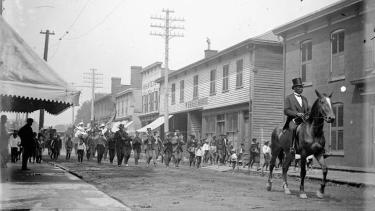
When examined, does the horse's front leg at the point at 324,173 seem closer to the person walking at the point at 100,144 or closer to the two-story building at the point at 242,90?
the person walking at the point at 100,144

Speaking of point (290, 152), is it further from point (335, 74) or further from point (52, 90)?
point (335, 74)

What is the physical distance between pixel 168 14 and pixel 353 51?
18.2 m

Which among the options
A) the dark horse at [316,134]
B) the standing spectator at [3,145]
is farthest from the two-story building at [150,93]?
the dark horse at [316,134]

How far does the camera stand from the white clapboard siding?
30.5 meters

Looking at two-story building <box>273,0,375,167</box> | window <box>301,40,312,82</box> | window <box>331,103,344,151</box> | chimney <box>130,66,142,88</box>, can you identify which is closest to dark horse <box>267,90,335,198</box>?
two-story building <box>273,0,375,167</box>

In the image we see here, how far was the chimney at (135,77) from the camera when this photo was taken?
62456 millimetres

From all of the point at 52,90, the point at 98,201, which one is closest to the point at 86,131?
the point at 52,90

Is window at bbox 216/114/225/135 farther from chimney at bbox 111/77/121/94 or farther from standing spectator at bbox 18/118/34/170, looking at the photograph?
chimney at bbox 111/77/121/94

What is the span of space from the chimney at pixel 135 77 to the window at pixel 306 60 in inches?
1507

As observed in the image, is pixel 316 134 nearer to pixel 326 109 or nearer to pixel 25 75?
pixel 326 109

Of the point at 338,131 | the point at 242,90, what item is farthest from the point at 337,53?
the point at 242,90

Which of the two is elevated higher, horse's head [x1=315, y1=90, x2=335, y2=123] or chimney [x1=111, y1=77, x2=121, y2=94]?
chimney [x1=111, y1=77, x2=121, y2=94]

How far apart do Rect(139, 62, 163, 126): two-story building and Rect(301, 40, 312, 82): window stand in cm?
2600

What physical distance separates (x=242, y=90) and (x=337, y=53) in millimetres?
9569
